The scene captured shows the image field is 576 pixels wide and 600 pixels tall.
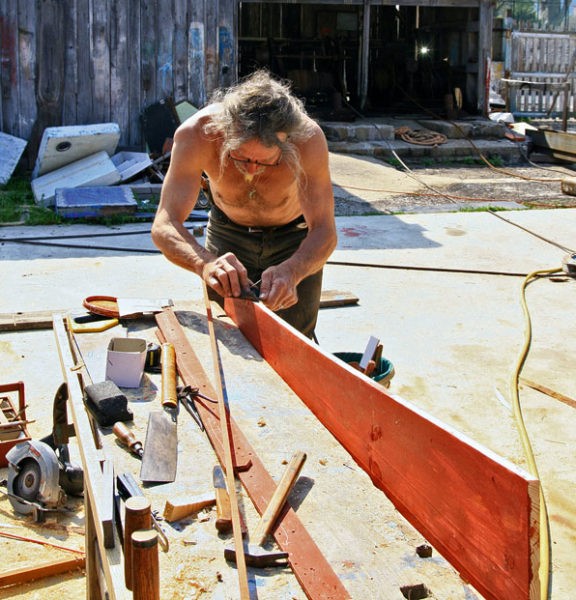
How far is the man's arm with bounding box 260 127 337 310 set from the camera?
147 inches

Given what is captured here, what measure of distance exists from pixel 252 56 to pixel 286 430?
18.3 meters

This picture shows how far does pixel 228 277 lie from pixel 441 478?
1626mm

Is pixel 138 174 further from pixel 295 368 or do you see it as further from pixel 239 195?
pixel 295 368

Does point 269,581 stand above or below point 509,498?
below

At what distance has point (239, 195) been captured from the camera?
4312 mm

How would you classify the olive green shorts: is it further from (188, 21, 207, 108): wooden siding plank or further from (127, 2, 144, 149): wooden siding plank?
(188, 21, 207, 108): wooden siding plank

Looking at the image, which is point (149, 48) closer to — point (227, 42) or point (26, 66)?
point (227, 42)

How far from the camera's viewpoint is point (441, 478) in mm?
2066

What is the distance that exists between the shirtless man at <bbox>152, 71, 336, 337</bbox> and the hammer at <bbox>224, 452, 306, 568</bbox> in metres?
1.21

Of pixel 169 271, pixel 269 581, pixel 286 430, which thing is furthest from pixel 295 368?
pixel 169 271

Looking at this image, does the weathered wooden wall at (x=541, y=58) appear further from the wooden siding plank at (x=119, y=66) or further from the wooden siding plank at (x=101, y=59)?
the wooden siding plank at (x=101, y=59)

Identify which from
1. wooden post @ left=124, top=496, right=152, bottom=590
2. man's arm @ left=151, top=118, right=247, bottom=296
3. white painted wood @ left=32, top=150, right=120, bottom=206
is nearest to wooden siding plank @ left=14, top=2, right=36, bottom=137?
white painted wood @ left=32, top=150, right=120, bottom=206

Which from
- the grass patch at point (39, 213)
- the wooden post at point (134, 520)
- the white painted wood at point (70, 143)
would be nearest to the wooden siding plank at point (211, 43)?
the white painted wood at point (70, 143)

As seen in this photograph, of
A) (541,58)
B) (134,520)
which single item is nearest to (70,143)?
(134,520)
